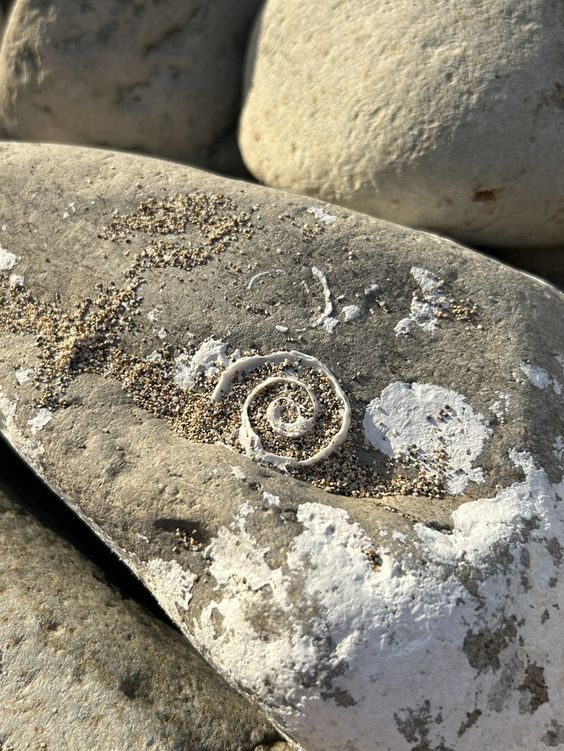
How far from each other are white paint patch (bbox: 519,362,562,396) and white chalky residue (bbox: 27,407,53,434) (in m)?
1.09

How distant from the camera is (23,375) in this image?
1.61 meters

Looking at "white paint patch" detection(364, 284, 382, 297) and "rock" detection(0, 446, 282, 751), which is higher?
"white paint patch" detection(364, 284, 382, 297)

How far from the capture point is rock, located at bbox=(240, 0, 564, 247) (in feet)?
5.89

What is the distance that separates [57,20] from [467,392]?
189cm

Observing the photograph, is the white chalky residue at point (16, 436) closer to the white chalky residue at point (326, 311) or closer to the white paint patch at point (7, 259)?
the white paint patch at point (7, 259)

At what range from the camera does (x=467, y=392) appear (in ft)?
4.96

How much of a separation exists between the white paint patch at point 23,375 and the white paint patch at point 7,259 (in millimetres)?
311

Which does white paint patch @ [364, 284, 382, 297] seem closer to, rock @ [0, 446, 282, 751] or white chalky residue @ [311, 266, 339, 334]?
white chalky residue @ [311, 266, 339, 334]

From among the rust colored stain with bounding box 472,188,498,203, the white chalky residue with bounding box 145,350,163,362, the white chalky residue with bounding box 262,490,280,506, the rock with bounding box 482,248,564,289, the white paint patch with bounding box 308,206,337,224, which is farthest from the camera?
the rock with bounding box 482,248,564,289

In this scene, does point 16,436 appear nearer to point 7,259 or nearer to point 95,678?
point 7,259

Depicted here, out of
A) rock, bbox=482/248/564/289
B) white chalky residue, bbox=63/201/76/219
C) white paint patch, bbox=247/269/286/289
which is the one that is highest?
white chalky residue, bbox=63/201/76/219

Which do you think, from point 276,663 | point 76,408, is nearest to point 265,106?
point 76,408

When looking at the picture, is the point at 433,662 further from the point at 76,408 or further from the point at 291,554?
the point at 76,408

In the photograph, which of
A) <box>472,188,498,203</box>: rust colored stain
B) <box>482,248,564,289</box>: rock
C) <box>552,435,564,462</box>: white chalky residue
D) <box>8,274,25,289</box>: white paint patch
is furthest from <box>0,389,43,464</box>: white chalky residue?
<box>482,248,564,289</box>: rock
